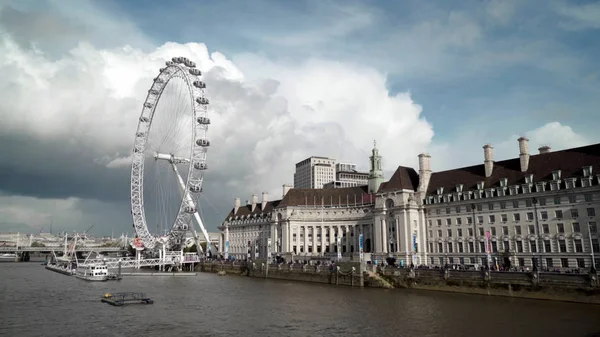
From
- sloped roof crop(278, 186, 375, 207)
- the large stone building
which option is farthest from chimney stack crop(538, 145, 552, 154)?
sloped roof crop(278, 186, 375, 207)

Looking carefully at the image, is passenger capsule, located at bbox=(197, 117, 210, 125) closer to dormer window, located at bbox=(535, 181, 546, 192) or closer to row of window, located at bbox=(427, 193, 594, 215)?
row of window, located at bbox=(427, 193, 594, 215)

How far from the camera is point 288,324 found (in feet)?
140

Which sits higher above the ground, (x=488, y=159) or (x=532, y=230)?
(x=488, y=159)

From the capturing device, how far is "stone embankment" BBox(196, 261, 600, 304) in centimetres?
5309

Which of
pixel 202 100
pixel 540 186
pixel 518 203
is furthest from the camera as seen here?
pixel 202 100

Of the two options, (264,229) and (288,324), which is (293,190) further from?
(288,324)

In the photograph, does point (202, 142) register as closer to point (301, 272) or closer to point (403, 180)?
point (301, 272)

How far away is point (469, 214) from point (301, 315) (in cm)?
4828

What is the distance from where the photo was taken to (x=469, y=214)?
277 feet

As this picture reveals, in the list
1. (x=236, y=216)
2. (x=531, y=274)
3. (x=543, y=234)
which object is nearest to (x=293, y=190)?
(x=236, y=216)

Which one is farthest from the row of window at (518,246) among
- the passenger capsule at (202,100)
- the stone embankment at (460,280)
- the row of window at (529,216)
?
the passenger capsule at (202,100)

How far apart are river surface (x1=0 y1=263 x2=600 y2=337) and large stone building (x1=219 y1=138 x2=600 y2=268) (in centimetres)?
1457

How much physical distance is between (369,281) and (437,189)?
1077 inches

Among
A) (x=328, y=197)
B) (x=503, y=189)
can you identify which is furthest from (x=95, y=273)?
(x=503, y=189)
